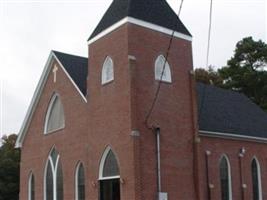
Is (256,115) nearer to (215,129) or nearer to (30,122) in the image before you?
(215,129)

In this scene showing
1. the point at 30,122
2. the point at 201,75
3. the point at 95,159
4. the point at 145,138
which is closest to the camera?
the point at 145,138

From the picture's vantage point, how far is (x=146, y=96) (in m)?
22.1

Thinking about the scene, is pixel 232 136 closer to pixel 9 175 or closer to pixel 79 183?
pixel 79 183

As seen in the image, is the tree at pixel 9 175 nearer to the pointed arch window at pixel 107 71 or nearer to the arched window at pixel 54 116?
the arched window at pixel 54 116

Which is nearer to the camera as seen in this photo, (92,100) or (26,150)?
(92,100)

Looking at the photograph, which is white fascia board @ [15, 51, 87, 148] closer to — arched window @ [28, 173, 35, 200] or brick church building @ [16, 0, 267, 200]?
brick church building @ [16, 0, 267, 200]

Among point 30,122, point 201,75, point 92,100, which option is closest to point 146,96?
point 92,100

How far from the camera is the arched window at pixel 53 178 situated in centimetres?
2738

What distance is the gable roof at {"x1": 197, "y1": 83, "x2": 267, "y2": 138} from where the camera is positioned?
27.9 meters

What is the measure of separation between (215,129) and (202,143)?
160cm

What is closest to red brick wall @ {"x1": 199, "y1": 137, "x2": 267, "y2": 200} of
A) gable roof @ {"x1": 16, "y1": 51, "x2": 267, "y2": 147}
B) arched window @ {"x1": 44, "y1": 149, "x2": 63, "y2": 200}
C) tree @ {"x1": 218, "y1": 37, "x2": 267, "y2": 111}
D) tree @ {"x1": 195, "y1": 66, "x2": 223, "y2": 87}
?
gable roof @ {"x1": 16, "y1": 51, "x2": 267, "y2": 147}

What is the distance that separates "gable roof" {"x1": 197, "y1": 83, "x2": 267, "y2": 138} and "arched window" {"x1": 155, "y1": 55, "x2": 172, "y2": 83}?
4.13 meters

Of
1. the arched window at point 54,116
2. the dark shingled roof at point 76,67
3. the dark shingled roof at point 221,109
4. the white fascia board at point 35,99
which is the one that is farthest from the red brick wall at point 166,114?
the white fascia board at point 35,99

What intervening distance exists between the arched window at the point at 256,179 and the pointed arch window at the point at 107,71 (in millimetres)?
10456
